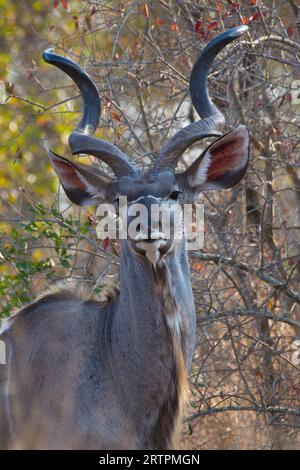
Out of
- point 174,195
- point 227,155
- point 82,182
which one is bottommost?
point 174,195

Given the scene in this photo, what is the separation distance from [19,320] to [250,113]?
2459 mm

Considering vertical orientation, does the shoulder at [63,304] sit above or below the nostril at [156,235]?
below

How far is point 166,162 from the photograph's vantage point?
4652 mm

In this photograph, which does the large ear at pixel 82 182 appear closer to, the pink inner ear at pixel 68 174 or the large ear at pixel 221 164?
the pink inner ear at pixel 68 174

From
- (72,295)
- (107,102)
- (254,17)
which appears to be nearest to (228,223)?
(107,102)

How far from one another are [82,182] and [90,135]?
0.86ft

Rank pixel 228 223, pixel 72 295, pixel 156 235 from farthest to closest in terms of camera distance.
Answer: pixel 228 223
pixel 72 295
pixel 156 235

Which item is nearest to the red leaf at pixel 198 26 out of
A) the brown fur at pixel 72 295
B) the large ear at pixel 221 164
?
the large ear at pixel 221 164

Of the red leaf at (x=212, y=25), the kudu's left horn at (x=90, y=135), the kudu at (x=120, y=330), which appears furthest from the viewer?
the red leaf at (x=212, y=25)

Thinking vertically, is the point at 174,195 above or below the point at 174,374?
above

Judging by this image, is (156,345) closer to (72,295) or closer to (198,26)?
(72,295)

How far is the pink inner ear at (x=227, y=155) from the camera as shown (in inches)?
190

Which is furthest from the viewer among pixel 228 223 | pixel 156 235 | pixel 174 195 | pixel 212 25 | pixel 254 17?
pixel 228 223

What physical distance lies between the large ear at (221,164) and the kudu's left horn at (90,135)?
1.14 feet
